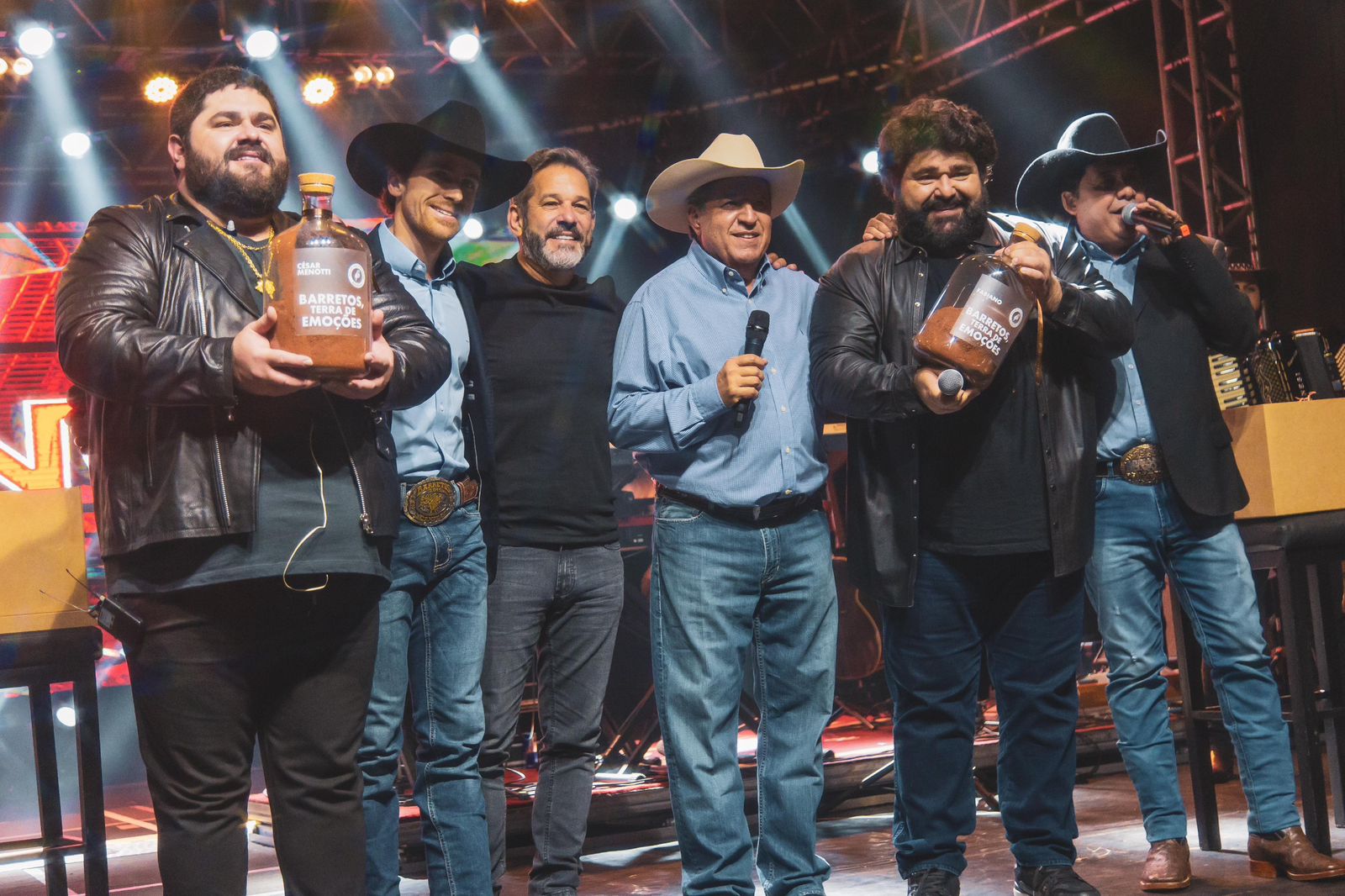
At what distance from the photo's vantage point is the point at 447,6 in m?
8.01

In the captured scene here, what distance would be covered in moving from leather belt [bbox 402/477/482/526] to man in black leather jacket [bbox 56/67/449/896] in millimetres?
425

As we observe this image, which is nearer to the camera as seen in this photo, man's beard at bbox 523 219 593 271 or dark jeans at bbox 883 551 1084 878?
dark jeans at bbox 883 551 1084 878

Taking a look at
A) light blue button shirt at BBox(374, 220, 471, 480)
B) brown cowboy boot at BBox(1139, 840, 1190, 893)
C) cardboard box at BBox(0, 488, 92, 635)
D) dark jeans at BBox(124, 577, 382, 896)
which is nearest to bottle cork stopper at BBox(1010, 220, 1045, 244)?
light blue button shirt at BBox(374, 220, 471, 480)

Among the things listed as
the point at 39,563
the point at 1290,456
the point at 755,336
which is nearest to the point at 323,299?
the point at 755,336

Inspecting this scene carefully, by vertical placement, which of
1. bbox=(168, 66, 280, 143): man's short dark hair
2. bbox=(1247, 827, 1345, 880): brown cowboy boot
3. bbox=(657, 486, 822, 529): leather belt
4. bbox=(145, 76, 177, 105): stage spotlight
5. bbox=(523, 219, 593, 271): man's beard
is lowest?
bbox=(1247, 827, 1345, 880): brown cowboy boot

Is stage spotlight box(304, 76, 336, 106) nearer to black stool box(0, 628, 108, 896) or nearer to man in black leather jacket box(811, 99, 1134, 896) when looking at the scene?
black stool box(0, 628, 108, 896)

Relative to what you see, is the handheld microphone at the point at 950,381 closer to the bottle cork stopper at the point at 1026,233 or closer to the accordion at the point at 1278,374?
the bottle cork stopper at the point at 1026,233

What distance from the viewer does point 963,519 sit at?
2766mm

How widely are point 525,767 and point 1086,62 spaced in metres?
5.56

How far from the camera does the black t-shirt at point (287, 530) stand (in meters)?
2.04

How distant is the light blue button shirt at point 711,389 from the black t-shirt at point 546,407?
233 millimetres

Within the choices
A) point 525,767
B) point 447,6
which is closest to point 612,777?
point 525,767

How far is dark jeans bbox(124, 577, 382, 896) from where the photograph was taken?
2.05 meters

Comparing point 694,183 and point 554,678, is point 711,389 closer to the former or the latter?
point 694,183
